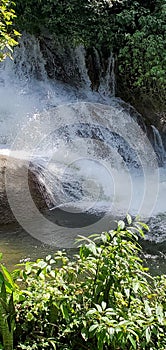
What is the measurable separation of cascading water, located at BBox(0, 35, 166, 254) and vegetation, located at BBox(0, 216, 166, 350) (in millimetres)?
4205

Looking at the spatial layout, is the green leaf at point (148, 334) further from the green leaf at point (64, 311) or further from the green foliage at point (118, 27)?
the green foliage at point (118, 27)

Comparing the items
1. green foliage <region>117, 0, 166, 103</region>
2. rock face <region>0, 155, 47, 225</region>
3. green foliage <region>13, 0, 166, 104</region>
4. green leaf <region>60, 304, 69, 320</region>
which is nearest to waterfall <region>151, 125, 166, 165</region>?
green foliage <region>117, 0, 166, 103</region>

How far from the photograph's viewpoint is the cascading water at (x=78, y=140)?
23.0ft

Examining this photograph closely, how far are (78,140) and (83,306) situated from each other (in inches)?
262

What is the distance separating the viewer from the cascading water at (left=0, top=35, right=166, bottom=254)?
7013mm

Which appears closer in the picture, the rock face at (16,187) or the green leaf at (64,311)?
the green leaf at (64,311)

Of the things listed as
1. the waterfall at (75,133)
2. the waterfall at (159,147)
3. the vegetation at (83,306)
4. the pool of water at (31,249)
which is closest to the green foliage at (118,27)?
the waterfall at (75,133)

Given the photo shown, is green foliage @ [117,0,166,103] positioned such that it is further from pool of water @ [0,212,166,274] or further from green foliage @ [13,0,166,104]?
pool of water @ [0,212,166,274]

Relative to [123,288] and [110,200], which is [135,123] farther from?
[123,288]

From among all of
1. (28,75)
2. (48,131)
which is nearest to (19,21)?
(28,75)

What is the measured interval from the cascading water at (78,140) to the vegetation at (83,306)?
420 cm

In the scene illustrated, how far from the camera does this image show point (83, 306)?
2107mm

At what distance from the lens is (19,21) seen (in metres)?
8.88

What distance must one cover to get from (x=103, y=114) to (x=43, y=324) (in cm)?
739
